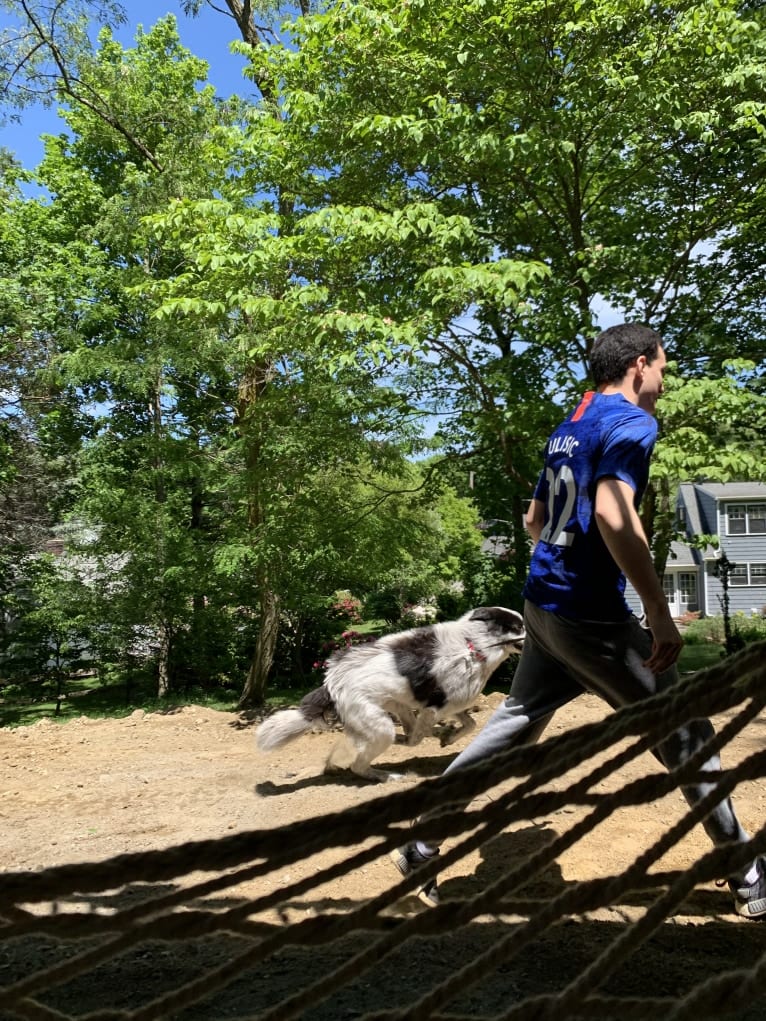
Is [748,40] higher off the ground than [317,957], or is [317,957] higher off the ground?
[748,40]

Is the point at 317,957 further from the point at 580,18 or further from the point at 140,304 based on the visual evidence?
the point at 140,304

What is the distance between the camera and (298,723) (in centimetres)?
480

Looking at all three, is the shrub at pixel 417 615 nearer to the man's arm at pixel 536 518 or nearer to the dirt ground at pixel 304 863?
the dirt ground at pixel 304 863

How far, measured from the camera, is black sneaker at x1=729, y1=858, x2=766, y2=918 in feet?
8.48

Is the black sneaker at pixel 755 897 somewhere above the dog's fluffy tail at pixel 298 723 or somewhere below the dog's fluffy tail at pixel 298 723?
below

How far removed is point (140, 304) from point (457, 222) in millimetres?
8009

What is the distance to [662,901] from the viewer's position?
1.03 m

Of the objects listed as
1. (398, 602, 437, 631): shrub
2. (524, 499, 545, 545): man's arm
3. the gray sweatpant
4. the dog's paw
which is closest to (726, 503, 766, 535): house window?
(398, 602, 437, 631): shrub

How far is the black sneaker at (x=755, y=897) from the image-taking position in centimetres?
258

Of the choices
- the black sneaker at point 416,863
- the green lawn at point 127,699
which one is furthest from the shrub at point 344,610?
the black sneaker at point 416,863

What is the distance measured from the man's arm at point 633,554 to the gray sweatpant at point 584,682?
0.40 ft

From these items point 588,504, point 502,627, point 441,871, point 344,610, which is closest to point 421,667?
point 502,627

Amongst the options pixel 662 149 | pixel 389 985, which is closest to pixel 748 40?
pixel 662 149

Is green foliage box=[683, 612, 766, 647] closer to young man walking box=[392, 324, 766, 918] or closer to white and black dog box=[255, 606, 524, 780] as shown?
white and black dog box=[255, 606, 524, 780]
